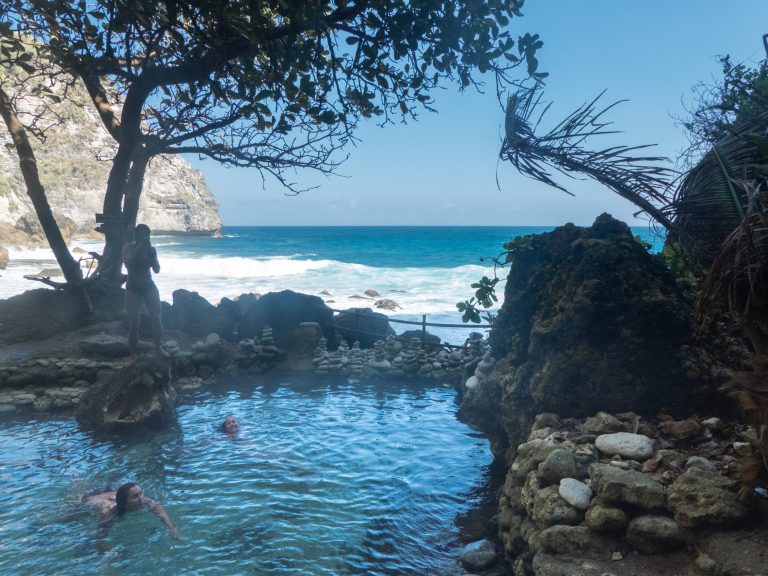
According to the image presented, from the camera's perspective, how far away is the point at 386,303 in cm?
2805

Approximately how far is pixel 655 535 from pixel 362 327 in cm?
1138

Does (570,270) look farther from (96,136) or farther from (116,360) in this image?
(96,136)

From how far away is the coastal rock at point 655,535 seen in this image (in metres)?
3.56

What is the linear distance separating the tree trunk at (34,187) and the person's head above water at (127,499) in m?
7.72

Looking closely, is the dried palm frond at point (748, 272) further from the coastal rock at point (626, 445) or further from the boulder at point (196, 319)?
the boulder at point (196, 319)

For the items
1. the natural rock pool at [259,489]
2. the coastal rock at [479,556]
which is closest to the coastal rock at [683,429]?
the coastal rock at [479,556]

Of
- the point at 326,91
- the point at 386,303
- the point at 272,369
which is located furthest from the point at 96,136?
the point at 326,91

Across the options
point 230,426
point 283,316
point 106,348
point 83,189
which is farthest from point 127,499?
point 83,189

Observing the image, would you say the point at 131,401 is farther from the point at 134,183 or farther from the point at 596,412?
the point at 596,412

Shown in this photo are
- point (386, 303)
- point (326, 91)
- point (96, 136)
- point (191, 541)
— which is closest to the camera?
point (191, 541)

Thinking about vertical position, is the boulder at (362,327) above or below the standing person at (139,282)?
below

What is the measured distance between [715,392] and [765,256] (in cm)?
237

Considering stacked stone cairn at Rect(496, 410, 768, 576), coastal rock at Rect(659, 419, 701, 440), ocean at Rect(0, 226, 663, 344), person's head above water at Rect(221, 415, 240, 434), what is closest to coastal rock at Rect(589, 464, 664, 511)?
stacked stone cairn at Rect(496, 410, 768, 576)

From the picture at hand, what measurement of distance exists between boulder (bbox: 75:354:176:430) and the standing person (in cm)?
168
